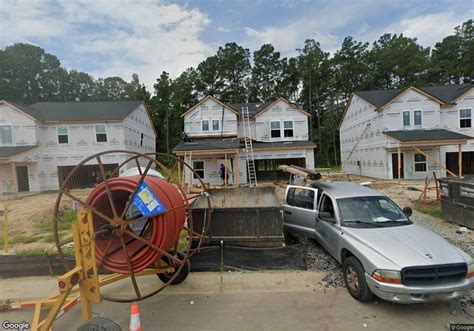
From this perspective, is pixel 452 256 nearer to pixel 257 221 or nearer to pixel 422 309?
pixel 422 309

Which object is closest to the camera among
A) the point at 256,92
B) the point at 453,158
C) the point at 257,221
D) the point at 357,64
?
the point at 257,221

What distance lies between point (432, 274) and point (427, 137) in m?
19.3

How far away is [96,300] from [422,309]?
4631 millimetres

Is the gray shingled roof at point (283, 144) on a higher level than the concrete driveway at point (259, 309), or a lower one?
higher

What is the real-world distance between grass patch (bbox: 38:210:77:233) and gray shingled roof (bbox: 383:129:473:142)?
68.4 ft

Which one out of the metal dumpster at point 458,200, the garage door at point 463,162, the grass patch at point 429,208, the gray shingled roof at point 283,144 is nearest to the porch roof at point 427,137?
the garage door at point 463,162

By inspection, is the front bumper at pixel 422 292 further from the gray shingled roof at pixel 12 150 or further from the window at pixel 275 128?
the gray shingled roof at pixel 12 150

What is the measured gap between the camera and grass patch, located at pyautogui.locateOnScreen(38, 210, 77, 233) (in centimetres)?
956

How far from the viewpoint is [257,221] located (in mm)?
5441

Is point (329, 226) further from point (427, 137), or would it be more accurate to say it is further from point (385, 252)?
point (427, 137)

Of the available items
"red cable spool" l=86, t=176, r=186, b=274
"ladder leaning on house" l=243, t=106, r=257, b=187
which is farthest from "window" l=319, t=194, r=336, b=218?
"ladder leaning on house" l=243, t=106, r=257, b=187

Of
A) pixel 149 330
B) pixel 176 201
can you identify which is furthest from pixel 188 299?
pixel 176 201

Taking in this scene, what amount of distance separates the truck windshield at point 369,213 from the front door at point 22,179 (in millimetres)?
25619

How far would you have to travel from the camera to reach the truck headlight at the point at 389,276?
350 cm
